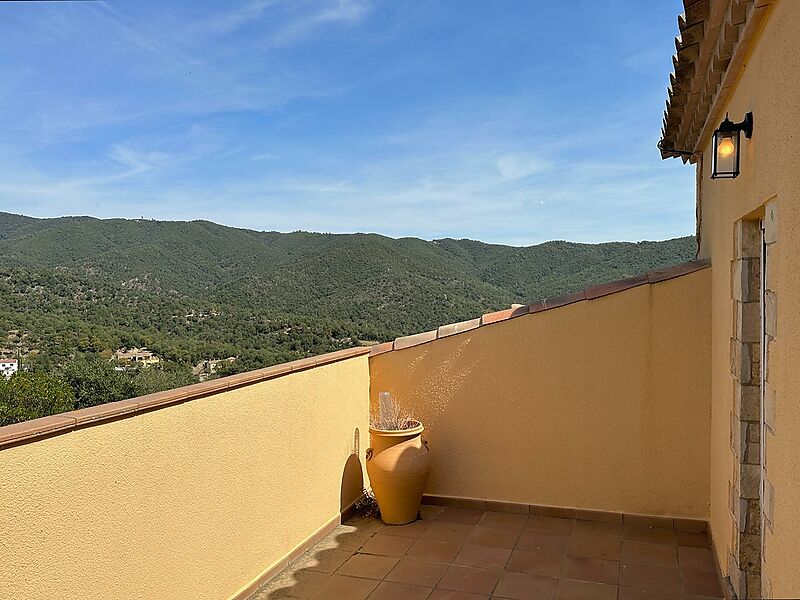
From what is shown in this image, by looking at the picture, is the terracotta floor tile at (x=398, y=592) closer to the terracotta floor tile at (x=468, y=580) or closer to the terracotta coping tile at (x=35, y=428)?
the terracotta floor tile at (x=468, y=580)

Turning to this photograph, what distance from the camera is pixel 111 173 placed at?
666 inches

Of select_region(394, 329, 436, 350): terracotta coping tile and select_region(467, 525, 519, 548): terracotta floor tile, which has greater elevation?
select_region(394, 329, 436, 350): terracotta coping tile

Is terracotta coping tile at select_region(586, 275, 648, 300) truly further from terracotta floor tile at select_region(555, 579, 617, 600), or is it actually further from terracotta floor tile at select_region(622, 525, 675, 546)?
terracotta floor tile at select_region(555, 579, 617, 600)

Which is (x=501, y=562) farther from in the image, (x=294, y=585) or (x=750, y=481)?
(x=750, y=481)

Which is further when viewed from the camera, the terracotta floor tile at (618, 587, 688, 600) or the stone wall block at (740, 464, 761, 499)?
the terracotta floor tile at (618, 587, 688, 600)

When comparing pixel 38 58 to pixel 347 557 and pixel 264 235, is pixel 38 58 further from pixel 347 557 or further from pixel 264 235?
pixel 264 235

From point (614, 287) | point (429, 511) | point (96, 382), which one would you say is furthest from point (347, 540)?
point (96, 382)

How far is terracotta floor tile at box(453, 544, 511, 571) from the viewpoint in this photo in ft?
12.6

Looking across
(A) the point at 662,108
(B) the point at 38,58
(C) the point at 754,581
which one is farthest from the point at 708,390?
(B) the point at 38,58

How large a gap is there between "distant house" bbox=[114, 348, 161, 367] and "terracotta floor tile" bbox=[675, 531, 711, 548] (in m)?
10.1

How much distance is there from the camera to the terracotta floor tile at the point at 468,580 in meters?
3.55

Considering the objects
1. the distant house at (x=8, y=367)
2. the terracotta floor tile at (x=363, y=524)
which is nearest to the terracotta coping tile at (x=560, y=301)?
the terracotta floor tile at (x=363, y=524)

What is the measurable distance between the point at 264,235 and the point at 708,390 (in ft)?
82.3

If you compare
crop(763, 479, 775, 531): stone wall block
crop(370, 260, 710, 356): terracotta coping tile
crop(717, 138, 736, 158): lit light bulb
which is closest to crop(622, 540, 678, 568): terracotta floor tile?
crop(370, 260, 710, 356): terracotta coping tile
